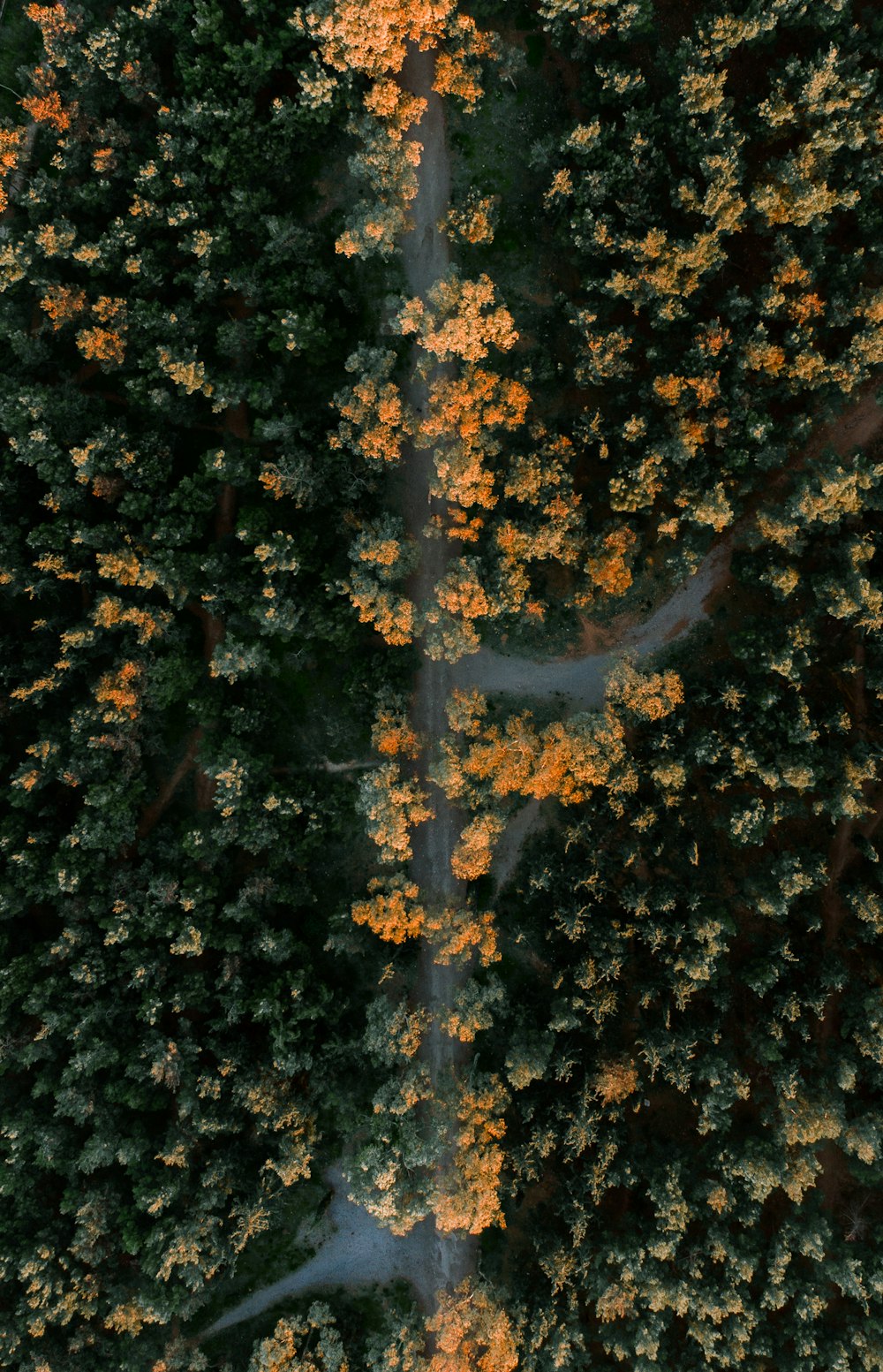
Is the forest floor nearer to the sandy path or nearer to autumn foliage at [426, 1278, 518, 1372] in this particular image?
the sandy path

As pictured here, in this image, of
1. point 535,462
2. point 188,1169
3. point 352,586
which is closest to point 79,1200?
point 188,1169

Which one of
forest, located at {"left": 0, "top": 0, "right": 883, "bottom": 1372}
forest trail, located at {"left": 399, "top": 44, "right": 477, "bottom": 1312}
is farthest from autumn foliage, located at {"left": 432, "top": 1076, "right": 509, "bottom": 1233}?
forest trail, located at {"left": 399, "top": 44, "right": 477, "bottom": 1312}

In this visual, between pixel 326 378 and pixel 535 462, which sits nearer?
pixel 535 462

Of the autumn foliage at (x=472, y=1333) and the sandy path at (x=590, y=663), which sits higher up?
the sandy path at (x=590, y=663)

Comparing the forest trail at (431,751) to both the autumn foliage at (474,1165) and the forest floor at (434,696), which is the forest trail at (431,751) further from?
the autumn foliage at (474,1165)

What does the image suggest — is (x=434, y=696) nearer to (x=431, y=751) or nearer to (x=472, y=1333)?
(x=431, y=751)

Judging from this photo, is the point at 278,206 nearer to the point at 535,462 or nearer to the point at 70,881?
the point at 535,462

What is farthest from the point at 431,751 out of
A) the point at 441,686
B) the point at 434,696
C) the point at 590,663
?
the point at 590,663

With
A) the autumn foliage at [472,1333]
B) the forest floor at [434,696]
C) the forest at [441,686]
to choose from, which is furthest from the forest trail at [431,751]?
the autumn foliage at [472,1333]
